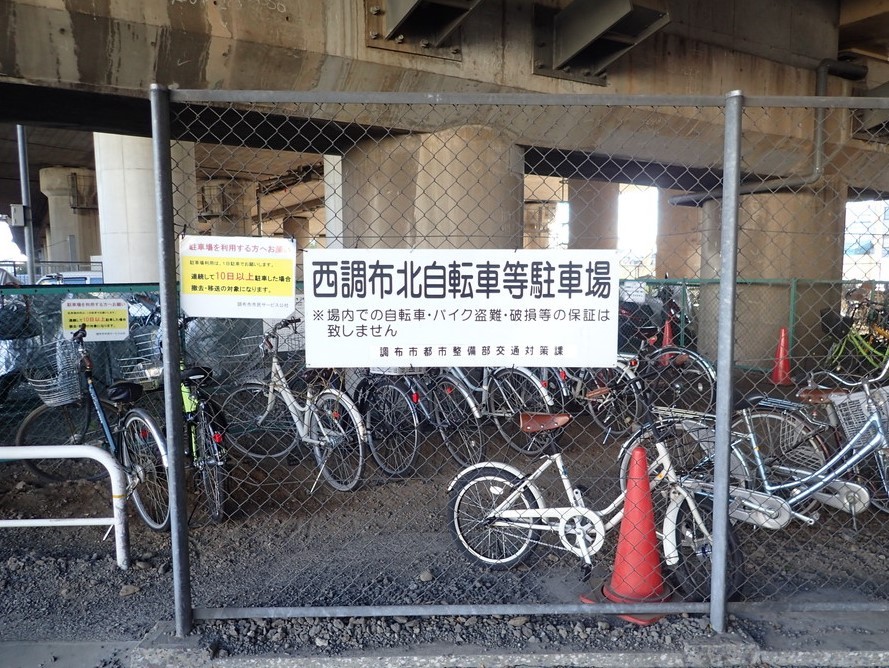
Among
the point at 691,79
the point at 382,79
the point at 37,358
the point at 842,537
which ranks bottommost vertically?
the point at 842,537

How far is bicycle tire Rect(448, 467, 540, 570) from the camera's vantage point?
3453 millimetres

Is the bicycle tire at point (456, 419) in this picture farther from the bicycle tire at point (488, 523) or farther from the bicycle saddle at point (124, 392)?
the bicycle saddle at point (124, 392)

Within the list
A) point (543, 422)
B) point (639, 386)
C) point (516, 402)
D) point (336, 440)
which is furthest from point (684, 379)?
point (336, 440)

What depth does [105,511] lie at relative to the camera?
4.51 meters

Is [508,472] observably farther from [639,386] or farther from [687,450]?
[639,386]

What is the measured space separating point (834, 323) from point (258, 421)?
28.5ft

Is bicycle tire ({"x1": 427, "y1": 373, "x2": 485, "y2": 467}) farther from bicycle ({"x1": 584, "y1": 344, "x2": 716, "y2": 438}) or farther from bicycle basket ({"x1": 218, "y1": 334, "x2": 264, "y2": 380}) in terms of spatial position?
bicycle basket ({"x1": 218, "y1": 334, "x2": 264, "y2": 380})

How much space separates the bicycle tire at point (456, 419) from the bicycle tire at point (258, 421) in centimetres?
124

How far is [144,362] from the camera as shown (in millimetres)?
5625

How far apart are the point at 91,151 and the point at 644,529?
Answer: 21.5 metres

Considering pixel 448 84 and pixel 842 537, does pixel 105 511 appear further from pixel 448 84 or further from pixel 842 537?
pixel 842 537

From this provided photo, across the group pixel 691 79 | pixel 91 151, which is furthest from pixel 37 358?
pixel 91 151

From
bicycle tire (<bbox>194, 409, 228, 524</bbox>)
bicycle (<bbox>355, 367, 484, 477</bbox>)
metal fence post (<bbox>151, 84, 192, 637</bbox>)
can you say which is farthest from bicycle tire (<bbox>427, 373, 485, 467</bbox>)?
metal fence post (<bbox>151, 84, 192, 637</bbox>)

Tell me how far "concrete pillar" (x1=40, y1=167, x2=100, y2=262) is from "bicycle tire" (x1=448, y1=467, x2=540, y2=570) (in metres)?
24.3
